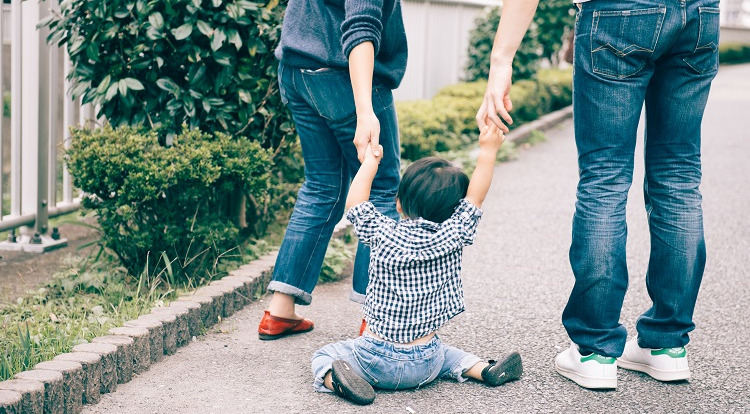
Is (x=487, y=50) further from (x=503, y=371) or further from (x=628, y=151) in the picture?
(x=503, y=371)

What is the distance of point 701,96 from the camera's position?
117 inches

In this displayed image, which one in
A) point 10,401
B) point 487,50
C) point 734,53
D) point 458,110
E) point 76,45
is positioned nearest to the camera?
point 10,401

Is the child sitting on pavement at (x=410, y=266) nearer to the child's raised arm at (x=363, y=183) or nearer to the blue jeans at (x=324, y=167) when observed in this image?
the child's raised arm at (x=363, y=183)

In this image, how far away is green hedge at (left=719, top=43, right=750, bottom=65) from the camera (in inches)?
1013

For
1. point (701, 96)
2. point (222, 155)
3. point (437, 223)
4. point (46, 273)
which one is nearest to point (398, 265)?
point (437, 223)

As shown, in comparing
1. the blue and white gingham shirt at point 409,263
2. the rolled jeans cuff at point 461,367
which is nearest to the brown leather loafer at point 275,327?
the blue and white gingham shirt at point 409,263

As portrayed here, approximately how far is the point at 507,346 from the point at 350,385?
89 centimetres

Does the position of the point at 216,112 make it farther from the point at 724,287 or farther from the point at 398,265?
the point at 724,287

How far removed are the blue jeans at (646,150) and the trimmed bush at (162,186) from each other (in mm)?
1654

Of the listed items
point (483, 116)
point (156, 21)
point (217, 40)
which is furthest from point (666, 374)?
point (156, 21)

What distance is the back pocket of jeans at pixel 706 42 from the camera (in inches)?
112

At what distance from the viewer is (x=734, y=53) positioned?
2619 centimetres

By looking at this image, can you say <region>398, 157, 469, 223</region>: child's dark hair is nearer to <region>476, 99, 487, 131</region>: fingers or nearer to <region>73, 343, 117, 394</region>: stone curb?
<region>476, 99, 487, 131</region>: fingers

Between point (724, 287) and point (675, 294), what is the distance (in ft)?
5.04
